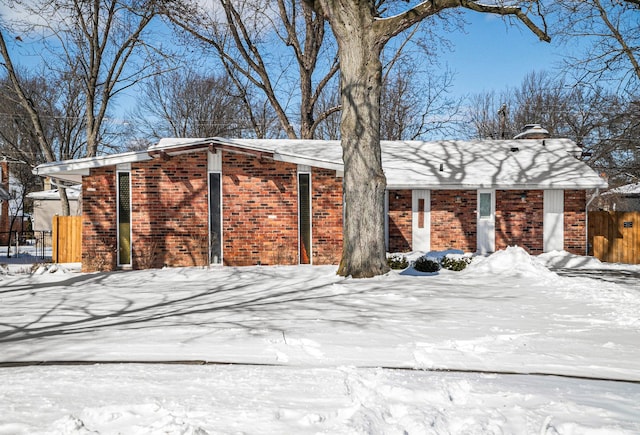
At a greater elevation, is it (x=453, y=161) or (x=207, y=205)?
(x=453, y=161)

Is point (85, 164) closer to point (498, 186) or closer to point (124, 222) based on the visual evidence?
point (124, 222)

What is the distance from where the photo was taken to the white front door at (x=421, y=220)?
55.1 ft

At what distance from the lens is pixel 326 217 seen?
13.8 metres

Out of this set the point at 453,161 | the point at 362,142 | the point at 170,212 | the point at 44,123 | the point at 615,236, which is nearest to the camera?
the point at 362,142

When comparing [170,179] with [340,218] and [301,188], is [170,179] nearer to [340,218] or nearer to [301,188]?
[301,188]

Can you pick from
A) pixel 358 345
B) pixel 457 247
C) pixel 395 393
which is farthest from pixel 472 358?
pixel 457 247

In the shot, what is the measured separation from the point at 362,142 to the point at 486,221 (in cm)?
874

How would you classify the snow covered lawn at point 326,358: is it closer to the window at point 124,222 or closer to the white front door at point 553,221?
the window at point 124,222

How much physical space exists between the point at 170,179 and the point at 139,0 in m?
9.02

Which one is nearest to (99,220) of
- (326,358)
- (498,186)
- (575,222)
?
(326,358)

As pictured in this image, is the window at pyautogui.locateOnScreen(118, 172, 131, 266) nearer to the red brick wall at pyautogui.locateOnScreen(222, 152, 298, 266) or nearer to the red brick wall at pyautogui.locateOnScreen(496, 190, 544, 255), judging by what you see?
the red brick wall at pyautogui.locateOnScreen(222, 152, 298, 266)

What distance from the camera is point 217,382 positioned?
143 inches

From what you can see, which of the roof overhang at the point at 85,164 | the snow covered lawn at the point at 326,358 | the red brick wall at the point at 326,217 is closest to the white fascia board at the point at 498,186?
the red brick wall at the point at 326,217

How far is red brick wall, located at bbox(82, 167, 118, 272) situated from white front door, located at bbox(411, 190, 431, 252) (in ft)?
31.7
